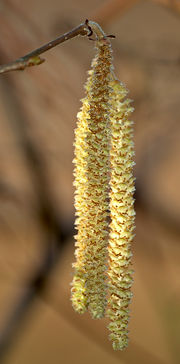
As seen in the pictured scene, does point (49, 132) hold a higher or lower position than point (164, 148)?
higher

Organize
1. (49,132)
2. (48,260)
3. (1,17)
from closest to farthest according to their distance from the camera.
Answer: (1,17)
(48,260)
(49,132)

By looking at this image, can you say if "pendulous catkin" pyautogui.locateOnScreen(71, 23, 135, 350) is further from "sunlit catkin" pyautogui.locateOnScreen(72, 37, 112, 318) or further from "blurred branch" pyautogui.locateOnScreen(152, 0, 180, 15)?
"blurred branch" pyautogui.locateOnScreen(152, 0, 180, 15)

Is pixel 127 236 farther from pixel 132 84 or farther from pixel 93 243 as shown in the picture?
pixel 132 84

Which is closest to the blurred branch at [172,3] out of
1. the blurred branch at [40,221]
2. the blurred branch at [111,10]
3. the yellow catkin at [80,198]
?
the blurred branch at [111,10]

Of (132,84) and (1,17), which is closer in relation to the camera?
(1,17)

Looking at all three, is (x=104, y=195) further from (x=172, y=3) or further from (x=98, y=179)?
(x=172, y=3)

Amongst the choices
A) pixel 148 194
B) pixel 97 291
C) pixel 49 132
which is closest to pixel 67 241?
pixel 148 194
